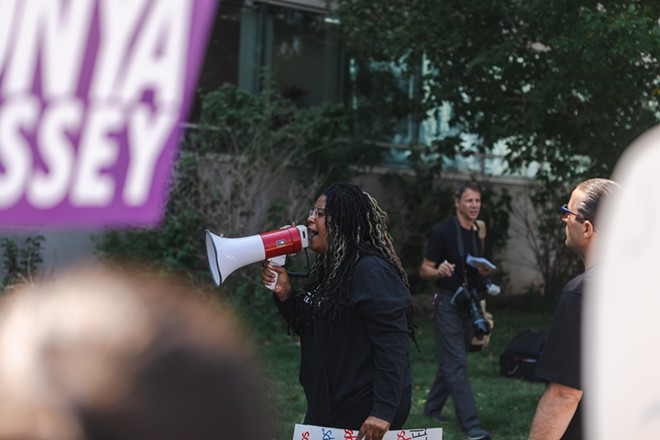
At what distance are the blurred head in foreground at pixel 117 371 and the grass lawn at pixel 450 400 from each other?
4.30 metres

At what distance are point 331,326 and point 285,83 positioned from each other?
10780 millimetres

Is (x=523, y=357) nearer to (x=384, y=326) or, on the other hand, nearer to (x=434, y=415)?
(x=434, y=415)

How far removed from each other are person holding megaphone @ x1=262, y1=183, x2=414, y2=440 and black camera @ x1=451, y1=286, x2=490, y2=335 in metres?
2.97

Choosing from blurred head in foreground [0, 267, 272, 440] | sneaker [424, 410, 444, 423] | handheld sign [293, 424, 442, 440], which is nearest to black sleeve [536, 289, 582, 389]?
handheld sign [293, 424, 442, 440]

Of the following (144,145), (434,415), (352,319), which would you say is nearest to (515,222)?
(144,145)

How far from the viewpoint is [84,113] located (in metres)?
10.8

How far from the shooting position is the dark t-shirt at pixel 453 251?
7.08 meters

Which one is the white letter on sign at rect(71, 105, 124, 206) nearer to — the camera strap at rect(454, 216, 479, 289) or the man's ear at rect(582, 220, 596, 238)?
the camera strap at rect(454, 216, 479, 289)

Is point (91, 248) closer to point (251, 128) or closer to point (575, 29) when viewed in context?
point (251, 128)

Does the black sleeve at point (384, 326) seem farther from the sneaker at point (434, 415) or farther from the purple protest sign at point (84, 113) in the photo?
the purple protest sign at point (84, 113)

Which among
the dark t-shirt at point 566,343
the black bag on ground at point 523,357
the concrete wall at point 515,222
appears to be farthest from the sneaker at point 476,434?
the concrete wall at point 515,222

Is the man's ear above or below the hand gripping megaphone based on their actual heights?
above

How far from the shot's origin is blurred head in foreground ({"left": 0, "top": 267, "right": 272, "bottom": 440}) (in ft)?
3.31

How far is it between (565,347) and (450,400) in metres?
5.34
